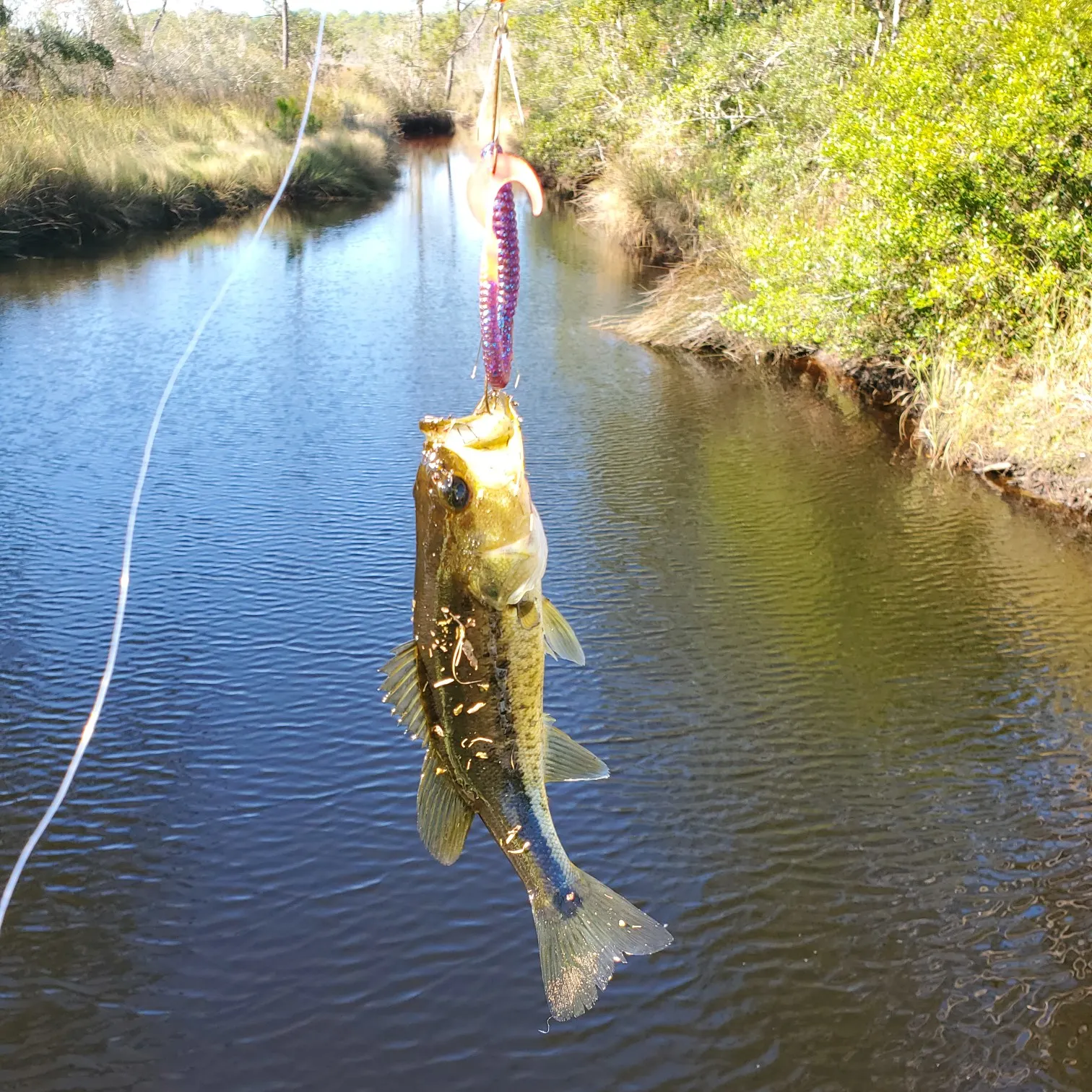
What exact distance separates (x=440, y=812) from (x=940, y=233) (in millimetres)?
9624

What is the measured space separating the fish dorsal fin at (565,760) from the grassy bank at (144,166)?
2067 centimetres

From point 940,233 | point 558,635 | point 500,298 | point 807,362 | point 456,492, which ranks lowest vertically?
Result: point 807,362

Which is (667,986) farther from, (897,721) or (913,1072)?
(897,721)

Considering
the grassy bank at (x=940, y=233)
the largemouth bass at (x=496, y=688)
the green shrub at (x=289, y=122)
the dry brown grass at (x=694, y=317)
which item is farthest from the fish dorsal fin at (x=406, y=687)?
the green shrub at (x=289, y=122)

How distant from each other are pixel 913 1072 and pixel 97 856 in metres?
3.85

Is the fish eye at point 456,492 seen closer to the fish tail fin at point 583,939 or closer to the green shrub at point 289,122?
the fish tail fin at point 583,939

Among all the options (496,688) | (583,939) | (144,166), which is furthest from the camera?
(144,166)

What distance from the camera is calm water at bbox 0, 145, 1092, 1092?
16.7 ft

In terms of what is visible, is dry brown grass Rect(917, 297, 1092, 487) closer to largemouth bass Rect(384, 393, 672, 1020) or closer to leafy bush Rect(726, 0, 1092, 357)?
leafy bush Rect(726, 0, 1092, 357)

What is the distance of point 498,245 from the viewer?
2.34 meters

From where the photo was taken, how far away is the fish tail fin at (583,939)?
2707mm

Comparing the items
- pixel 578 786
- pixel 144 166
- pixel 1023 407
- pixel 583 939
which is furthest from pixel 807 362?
pixel 144 166

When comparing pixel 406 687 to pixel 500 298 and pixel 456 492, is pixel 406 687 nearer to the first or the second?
pixel 456 492

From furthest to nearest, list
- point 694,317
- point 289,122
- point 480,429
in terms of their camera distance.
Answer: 1. point 289,122
2. point 694,317
3. point 480,429
